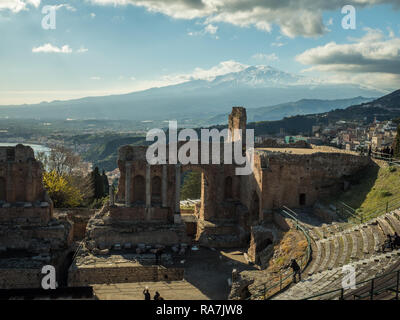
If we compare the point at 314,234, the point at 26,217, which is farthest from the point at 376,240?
the point at 26,217

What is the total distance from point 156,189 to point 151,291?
34.2 feet

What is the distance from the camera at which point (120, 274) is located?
22.6m

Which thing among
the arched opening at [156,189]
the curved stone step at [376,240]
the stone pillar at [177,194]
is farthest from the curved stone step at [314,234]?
the arched opening at [156,189]

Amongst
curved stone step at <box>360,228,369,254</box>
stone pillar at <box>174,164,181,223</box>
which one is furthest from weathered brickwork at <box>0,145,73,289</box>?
curved stone step at <box>360,228,369,254</box>

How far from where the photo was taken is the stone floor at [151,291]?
19.3m

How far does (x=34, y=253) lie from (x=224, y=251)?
12.7 meters

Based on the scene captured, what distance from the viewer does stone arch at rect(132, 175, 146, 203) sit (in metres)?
28.7

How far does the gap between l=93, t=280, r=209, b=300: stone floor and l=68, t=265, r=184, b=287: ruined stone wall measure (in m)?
1.31

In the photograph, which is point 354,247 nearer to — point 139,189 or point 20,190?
point 139,189

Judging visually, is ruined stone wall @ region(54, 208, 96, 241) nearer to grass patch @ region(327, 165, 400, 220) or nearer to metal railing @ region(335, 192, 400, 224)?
grass patch @ region(327, 165, 400, 220)

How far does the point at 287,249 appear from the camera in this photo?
21.3 meters

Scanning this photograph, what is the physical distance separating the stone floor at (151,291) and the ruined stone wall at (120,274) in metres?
1.31

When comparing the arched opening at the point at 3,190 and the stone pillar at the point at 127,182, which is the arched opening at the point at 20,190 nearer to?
the arched opening at the point at 3,190
